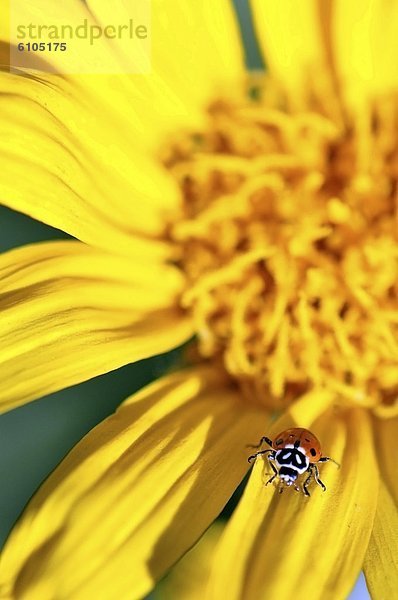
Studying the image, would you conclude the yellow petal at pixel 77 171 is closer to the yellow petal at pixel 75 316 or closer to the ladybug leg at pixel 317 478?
the yellow petal at pixel 75 316

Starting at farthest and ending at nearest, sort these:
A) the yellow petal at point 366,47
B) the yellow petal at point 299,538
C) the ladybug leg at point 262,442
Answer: the yellow petal at point 366,47
the ladybug leg at point 262,442
the yellow petal at point 299,538

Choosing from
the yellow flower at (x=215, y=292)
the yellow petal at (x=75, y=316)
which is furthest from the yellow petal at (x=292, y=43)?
the yellow petal at (x=75, y=316)

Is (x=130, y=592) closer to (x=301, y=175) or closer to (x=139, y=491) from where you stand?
(x=139, y=491)

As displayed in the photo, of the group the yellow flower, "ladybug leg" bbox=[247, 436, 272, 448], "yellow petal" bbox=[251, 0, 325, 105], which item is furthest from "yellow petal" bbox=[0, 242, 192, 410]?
"yellow petal" bbox=[251, 0, 325, 105]

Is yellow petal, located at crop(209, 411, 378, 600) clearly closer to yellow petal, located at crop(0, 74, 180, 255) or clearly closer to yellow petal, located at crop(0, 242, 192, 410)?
yellow petal, located at crop(0, 242, 192, 410)

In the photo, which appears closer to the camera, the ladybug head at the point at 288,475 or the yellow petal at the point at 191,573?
the ladybug head at the point at 288,475

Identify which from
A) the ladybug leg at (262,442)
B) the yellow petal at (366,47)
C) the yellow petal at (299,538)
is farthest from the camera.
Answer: the yellow petal at (366,47)
